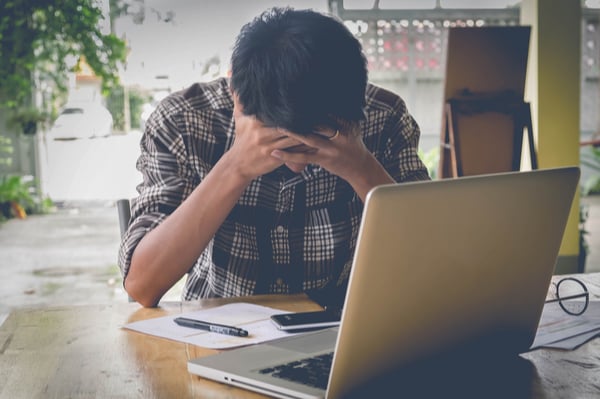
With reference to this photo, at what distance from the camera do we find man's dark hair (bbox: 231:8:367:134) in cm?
113

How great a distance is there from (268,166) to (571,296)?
56 cm

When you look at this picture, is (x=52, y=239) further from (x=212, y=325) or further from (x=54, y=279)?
(x=212, y=325)

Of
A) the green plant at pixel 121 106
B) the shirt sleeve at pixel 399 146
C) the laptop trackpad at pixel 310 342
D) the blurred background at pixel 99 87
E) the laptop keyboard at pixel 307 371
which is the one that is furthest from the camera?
the green plant at pixel 121 106

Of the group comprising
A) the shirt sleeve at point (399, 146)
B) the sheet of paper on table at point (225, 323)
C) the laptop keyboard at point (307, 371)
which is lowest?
the sheet of paper on table at point (225, 323)

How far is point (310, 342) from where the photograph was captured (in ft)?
3.10

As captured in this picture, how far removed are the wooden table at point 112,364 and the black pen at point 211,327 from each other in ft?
0.21

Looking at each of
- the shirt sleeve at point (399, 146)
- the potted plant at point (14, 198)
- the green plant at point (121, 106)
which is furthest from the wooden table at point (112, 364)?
the potted plant at point (14, 198)

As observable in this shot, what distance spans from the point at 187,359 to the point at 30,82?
6.97 meters

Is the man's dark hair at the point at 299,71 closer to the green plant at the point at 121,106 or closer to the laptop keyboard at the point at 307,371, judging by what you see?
the laptop keyboard at the point at 307,371

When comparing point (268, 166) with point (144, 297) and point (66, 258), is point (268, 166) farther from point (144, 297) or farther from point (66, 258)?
point (66, 258)

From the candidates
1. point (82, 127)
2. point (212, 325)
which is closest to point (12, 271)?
point (82, 127)

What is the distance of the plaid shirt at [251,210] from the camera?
4.77ft

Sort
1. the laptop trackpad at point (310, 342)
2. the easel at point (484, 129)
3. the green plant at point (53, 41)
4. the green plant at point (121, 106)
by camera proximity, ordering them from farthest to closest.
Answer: the green plant at point (121, 106) → the green plant at point (53, 41) → the easel at point (484, 129) → the laptop trackpad at point (310, 342)

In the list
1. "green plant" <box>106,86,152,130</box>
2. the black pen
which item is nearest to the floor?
"green plant" <box>106,86,152,130</box>
